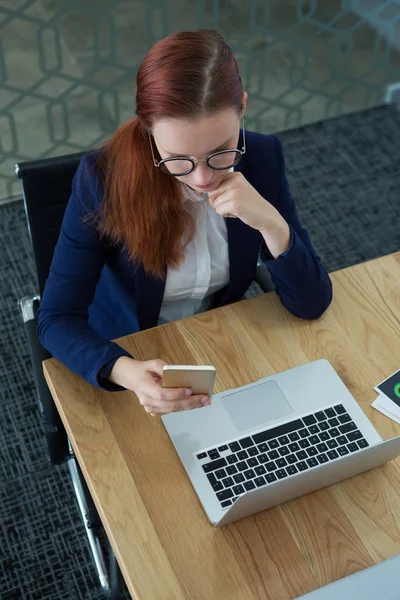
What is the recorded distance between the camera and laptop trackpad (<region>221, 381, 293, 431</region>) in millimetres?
1357

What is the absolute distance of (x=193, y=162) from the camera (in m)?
1.30

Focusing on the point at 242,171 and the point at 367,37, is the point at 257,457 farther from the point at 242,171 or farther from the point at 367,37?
the point at 367,37

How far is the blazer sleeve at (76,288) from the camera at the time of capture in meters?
1.40

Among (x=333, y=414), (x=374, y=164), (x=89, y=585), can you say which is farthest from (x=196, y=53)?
(x=374, y=164)

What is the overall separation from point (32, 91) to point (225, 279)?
1406 millimetres

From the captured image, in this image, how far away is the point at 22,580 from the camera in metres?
1.94

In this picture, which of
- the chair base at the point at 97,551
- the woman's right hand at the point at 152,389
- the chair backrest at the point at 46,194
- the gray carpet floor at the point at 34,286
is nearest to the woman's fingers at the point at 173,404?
the woman's right hand at the point at 152,389

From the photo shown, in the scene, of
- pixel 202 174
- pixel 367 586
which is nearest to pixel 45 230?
pixel 202 174

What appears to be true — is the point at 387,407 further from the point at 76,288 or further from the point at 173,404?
the point at 76,288

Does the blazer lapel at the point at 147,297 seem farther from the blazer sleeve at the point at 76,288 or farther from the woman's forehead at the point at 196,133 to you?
the woman's forehead at the point at 196,133

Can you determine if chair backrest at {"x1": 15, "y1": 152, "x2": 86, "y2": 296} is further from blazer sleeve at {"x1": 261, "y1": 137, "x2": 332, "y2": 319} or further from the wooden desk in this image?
blazer sleeve at {"x1": 261, "y1": 137, "x2": 332, "y2": 319}

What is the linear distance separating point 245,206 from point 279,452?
460mm

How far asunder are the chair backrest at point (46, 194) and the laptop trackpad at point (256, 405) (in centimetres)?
56

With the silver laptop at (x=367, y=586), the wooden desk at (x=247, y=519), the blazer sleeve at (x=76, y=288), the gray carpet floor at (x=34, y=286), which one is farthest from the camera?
the gray carpet floor at (x=34, y=286)
